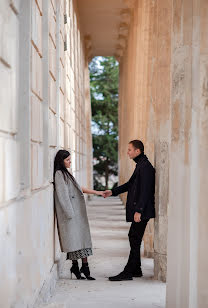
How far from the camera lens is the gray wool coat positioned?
318 inches

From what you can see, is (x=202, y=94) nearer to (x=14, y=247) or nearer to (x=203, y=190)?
(x=203, y=190)

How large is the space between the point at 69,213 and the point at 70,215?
0.03 m

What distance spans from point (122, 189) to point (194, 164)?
11.4 feet

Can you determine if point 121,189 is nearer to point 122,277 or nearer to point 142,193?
point 142,193

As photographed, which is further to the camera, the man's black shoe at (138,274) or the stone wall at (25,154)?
the man's black shoe at (138,274)

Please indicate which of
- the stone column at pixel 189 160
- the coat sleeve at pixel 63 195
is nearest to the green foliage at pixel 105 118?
the coat sleeve at pixel 63 195

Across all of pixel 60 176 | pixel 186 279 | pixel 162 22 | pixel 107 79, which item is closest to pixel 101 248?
pixel 60 176

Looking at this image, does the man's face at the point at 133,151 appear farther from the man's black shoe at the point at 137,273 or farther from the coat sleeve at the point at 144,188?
the man's black shoe at the point at 137,273

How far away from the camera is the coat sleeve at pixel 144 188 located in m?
8.40

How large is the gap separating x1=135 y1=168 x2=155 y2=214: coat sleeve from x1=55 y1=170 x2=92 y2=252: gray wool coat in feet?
2.47

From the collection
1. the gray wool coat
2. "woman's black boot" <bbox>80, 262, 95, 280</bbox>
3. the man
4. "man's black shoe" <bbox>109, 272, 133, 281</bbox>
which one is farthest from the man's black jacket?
"woman's black boot" <bbox>80, 262, 95, 280</bbox>

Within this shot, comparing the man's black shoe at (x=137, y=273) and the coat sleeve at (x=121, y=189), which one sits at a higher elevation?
the coat sleeve at (x=121, y=189)

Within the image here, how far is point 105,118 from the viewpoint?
131 ft

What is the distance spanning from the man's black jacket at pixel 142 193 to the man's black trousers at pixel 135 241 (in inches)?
5.1
